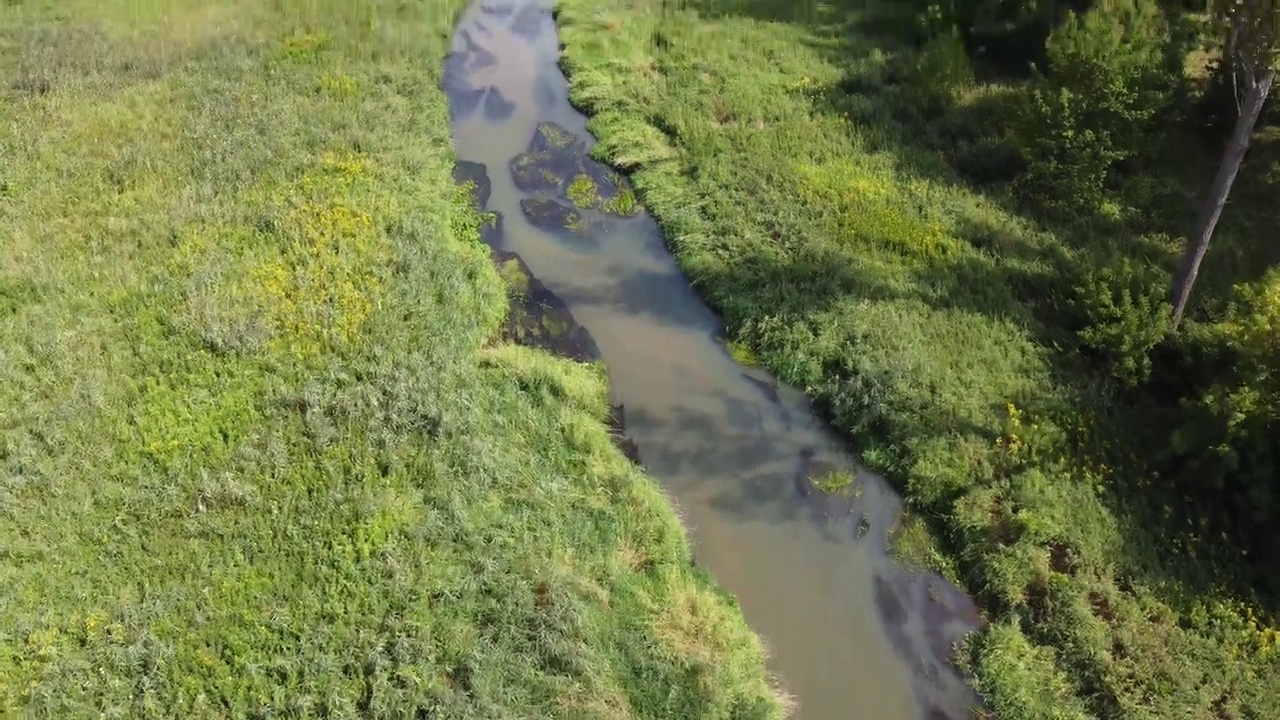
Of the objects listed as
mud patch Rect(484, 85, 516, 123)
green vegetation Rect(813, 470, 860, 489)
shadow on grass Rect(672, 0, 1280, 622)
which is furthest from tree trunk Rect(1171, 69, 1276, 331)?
mud patch Rect(484, 85, 516, 123)

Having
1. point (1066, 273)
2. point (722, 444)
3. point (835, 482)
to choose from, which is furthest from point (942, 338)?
point (722, 444)

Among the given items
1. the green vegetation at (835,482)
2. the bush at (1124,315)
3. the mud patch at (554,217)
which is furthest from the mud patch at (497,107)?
the bush at (1124,315)

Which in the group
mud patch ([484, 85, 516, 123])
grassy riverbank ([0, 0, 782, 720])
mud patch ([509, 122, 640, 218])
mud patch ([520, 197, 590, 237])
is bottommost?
grassy riverbank ([0, 0, 782, 720])

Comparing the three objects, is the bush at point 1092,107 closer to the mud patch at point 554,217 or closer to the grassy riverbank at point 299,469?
the mud patch at point 554,217

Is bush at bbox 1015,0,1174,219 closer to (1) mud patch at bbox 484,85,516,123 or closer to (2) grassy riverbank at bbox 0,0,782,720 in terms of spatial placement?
(2) grassy riverbank at bbox 0,0,782,720

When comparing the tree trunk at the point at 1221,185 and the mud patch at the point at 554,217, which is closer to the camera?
the tree trunk at the point at 1221,185

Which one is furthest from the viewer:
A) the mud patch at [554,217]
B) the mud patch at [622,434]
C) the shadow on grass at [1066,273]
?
the mud patch at [554,217]

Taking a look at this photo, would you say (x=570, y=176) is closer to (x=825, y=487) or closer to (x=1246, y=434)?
(x=825, y=487)
